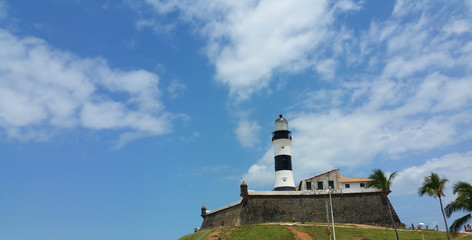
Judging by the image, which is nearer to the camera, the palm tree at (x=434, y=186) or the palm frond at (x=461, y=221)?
the palm frond at (x=461, y=221)

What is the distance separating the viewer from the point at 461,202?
2848cm

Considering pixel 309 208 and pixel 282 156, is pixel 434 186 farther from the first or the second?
pixel 282 156

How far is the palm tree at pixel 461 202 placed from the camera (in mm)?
27797

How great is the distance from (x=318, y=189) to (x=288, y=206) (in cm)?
569

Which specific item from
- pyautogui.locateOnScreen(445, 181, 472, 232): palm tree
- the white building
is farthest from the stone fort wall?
pyautogui.locateOnScreen(445, 181, 472, 232): palm tree

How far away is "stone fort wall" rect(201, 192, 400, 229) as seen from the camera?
175 ft

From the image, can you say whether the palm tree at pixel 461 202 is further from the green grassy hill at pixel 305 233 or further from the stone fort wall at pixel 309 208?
the stone fort wall at pixel 309 208

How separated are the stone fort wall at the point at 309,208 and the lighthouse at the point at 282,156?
13.1 feet

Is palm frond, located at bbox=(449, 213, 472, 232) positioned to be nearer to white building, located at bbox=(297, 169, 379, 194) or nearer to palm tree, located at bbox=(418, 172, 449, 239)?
palm tree, located at bbox=(418, 172, 449, 239)

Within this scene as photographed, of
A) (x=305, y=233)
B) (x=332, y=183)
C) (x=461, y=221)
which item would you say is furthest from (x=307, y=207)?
(x=461, y=221)

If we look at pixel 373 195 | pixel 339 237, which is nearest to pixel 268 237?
pixel 339 237

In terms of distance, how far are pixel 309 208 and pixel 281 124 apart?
47.5 ft

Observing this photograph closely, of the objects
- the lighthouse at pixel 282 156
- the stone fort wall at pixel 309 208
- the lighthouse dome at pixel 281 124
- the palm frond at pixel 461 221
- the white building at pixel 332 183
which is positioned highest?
the lighthouse dome at pixel 281 124

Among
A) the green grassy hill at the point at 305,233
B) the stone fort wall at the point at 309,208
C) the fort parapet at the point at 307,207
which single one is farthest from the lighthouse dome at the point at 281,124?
the green grassy hill at the point at 305,233
